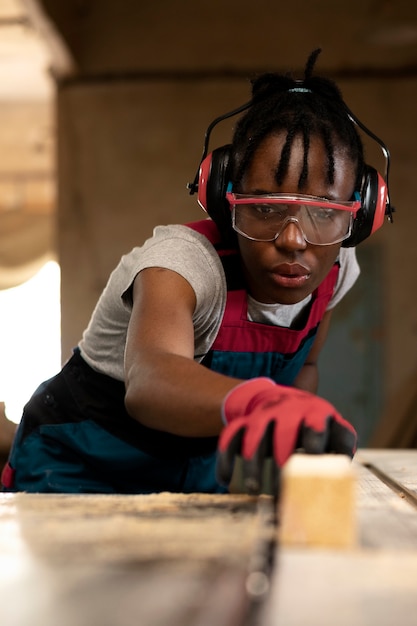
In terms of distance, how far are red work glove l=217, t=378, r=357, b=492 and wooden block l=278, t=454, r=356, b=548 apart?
8.9 inches

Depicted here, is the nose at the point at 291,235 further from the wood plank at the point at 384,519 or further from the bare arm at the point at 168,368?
the wood plank at the point at 384,519

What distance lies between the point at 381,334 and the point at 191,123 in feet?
6.68

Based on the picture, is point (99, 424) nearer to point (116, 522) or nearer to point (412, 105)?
point (116, 522)

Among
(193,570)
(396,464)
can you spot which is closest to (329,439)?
(193,570)

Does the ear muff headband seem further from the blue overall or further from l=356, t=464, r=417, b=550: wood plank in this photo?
l=356, t=464, r=417, b=550: wood plank

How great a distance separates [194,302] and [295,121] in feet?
1.72

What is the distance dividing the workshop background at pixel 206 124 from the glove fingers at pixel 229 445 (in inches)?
166

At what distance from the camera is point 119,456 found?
7.29 ft

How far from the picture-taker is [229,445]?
53.1 inches

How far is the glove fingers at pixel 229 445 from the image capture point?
1.34 meters

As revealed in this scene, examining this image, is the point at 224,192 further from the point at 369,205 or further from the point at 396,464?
the point at 396,464

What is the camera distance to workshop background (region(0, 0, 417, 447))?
18.2 ft

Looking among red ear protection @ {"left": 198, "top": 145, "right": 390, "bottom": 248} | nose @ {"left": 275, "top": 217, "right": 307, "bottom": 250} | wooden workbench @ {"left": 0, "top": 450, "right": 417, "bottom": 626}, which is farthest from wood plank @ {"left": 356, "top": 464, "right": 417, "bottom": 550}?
red ear protection @ {"left": 198, "top": 145, "right": 390, "bottom": 248}

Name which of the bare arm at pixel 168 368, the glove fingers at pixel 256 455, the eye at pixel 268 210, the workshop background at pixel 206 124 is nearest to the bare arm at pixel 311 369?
the eye at pixel 268 210
